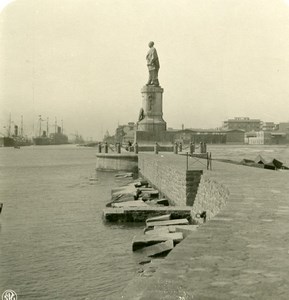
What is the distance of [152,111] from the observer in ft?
138

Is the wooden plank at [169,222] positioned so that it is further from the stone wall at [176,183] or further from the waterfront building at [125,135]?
the waterfront building at [125,135]

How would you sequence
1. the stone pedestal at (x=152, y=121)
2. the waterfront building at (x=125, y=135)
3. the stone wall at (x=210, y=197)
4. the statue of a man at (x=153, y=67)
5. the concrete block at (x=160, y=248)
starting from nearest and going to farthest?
the concrete block at (x=160, y=248)
the stone wall at (x=210, y=197)
the stone pedestal at (x=152, y=121)
the statue of a man at (x=153, y=67)
the waterfront building at (x=125, y=135)

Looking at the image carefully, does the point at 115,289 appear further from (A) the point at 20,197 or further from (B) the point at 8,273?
(A) the point at 20,197

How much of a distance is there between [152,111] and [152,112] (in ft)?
0.30

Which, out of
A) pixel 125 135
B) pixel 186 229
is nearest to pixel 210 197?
pixel 186 229

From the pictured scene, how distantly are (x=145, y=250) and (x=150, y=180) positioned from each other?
553 inches

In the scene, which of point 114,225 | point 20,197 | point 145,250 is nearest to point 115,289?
point 145,250

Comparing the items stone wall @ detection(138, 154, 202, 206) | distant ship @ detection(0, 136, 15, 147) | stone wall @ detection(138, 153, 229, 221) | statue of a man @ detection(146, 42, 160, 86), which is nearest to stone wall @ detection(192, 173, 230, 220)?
stone wall @ detection(138, 153, 229, 221)

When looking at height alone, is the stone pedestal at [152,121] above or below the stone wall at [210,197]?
above

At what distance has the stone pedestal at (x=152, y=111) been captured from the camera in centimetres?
4181

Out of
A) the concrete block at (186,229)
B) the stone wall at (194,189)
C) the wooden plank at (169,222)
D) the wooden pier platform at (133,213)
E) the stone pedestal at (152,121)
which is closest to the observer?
the concrete block at (186,229)

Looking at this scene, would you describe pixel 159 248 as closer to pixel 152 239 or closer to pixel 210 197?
pixel 152 239

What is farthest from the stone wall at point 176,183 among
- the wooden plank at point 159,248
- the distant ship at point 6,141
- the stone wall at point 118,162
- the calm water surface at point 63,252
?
the distant ship at point 6,141

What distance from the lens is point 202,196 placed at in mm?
11492
